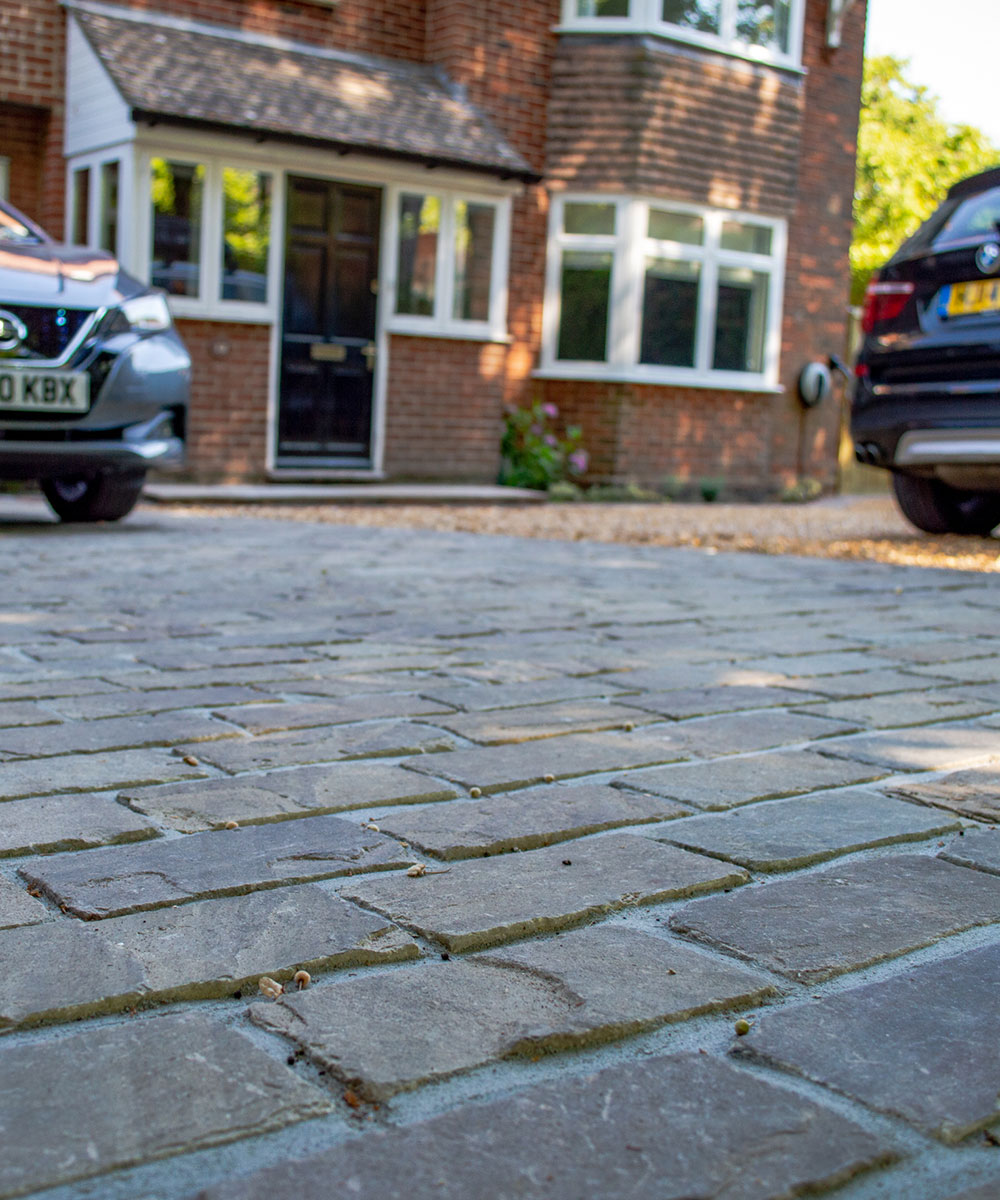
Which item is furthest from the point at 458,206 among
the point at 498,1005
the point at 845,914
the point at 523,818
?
the point at 498,1005

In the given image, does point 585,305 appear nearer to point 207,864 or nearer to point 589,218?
point 589,218

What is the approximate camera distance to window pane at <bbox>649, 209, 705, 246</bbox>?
14.1 metres

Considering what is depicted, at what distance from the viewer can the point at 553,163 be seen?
1386 cm

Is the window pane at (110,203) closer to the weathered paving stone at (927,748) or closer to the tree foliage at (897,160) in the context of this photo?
the weathered paving stone at (927,748)

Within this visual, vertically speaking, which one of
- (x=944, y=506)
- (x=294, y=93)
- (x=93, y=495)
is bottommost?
(x=93, y=495)

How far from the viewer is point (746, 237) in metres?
14.9

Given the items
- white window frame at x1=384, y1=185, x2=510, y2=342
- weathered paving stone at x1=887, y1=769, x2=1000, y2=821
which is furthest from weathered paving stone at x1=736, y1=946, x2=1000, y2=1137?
white window frame at x1=384, y1=185, x2=510, y2=342

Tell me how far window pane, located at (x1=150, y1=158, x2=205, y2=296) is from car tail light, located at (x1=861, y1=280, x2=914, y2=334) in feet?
19.4

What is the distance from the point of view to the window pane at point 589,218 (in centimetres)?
1397

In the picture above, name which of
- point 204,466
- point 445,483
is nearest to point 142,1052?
point 204,466

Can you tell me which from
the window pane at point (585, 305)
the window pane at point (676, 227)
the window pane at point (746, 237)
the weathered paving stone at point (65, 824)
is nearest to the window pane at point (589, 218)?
the window pane at point (585, 305)

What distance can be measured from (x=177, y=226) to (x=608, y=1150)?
11.0 m

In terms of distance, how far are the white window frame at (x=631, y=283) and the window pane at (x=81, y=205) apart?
14.5 feet

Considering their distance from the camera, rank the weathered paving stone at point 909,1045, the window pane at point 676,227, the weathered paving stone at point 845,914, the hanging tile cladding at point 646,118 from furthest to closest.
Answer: the window pane at point 676,227 < the hanging tile cladding at point 646,118 < the weathered paving stone at point 845,914 < the weathered paving stone at point 909,1045
